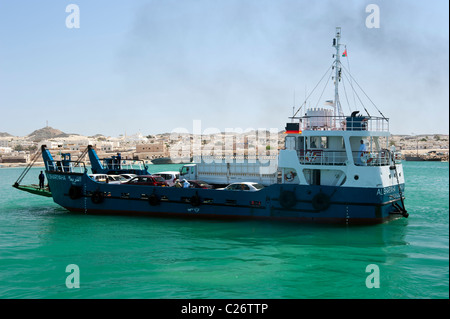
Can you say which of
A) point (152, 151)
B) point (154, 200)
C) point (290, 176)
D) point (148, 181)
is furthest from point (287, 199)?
point (152, 151)

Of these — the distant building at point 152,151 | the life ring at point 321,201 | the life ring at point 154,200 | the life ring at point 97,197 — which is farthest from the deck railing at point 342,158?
the distant building at point 152,151

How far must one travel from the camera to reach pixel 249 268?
14.7 m

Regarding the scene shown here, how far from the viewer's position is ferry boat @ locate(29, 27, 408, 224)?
20.3 metres

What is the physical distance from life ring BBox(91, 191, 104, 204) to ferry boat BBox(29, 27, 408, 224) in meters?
2.42

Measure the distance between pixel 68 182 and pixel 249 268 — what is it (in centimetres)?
1608

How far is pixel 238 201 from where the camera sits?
2216cm

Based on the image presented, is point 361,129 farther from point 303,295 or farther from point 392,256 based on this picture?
point 303,295

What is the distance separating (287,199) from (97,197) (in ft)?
37.5

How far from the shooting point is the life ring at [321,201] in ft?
67.1

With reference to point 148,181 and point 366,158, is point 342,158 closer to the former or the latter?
point 366,158
